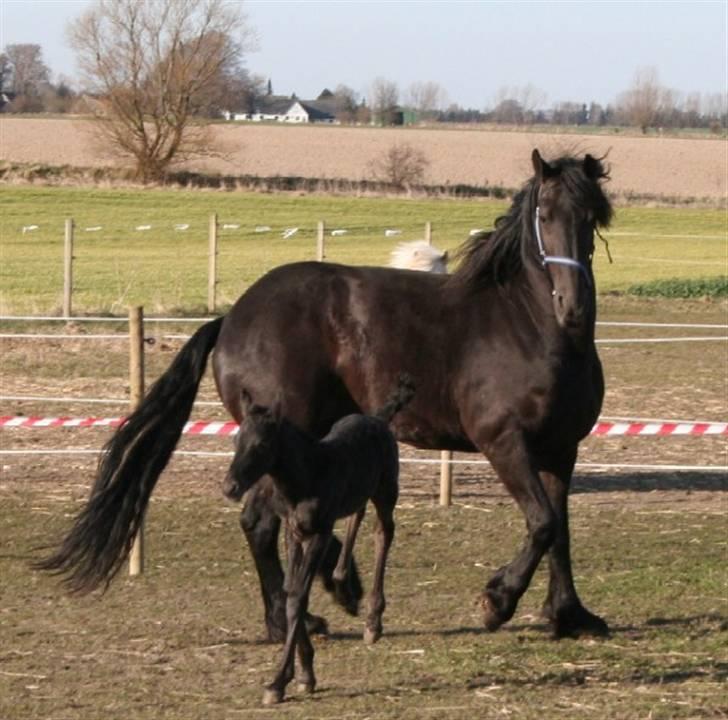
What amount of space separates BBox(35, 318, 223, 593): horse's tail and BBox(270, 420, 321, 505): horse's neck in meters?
1.26

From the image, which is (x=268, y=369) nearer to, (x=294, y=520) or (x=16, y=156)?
(x=294, y=520)

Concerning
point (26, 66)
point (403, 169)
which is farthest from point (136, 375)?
point (26, 66)

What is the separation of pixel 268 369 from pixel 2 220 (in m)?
36.2

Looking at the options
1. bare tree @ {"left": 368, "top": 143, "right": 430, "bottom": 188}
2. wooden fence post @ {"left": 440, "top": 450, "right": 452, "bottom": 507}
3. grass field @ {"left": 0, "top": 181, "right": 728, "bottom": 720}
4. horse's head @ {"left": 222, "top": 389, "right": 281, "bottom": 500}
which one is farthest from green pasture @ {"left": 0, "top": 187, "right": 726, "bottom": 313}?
horse's head @ {"left": 222, "top": 389, "right": 281, "bottom": 500}

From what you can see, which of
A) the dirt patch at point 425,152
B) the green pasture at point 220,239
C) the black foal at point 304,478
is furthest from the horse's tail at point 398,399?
the dirt patch at point 425,152

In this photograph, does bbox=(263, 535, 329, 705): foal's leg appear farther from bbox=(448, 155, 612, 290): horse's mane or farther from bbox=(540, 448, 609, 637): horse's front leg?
bbox=(448, 155, 612, 290): horse's mane

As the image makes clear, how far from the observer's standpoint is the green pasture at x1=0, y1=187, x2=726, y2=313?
26500mm

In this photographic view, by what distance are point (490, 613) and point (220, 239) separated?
31853 mm

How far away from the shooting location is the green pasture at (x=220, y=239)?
86.9 feet

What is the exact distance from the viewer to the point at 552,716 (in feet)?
18.0

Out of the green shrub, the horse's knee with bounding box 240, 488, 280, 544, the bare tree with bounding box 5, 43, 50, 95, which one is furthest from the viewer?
the bare tree with bounding box 5, 43, 50, 95

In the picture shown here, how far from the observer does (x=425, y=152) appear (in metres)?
66.8

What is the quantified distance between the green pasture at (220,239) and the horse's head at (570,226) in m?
14.9

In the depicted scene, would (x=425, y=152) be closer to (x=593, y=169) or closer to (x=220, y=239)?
(x=220, y=239)
